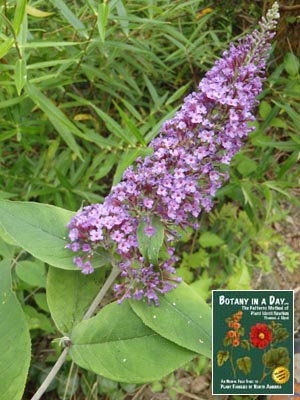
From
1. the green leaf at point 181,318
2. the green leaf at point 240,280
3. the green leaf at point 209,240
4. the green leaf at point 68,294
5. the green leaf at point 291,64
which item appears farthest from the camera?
the green leaf at point 209,240

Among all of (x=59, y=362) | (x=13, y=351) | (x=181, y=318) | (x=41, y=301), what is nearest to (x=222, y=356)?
(x=181, y=318)

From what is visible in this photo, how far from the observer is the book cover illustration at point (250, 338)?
1.55 m

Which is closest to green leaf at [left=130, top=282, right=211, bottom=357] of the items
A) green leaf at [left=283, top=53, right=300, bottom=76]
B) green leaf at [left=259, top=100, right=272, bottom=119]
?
→ green leaf at [left=259, top=100, right=272, bottom=119]

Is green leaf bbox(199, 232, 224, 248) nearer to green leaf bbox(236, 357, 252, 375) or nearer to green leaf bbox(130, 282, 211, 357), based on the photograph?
green leaf bbox(130, 282, 211, 357)

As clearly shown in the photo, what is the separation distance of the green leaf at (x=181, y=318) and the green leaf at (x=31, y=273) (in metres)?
0.67

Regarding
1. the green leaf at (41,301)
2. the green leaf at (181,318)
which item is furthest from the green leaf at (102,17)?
the green leaf at (41,301)

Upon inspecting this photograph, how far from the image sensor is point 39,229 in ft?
5.56

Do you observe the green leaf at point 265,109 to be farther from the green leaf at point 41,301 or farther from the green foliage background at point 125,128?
the green leaf at point 41,301

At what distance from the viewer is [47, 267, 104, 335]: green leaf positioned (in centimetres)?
176

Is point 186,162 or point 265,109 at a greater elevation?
point 265,109

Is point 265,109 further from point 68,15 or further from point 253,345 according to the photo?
point 253,345

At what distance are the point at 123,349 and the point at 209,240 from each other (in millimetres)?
1270

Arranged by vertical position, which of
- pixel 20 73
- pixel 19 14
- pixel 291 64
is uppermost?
pixel 291 64

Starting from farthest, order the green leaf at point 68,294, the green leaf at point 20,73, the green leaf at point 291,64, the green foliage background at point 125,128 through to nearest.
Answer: the green leaf at point 291,64 → the green foliage background at point 125,128 → the green leaf at point 20,73 → the green leaf at point 68,294
